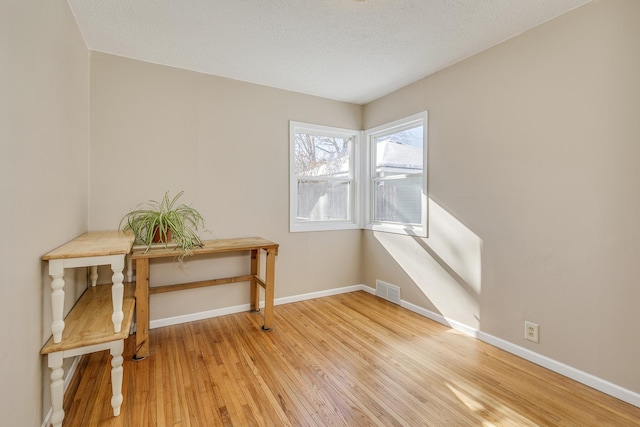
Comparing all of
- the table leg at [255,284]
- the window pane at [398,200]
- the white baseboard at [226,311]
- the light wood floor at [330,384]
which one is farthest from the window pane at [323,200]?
the light wood floor at [330,384]

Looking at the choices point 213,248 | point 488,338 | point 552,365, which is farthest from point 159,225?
point 552,365

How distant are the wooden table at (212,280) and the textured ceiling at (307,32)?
1680 mm

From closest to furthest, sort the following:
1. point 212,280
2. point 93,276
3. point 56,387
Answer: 1. point 56,387
2. point 93,276
3. point 212,280

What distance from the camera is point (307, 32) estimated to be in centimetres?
225

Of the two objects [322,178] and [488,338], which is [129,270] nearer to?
[322,178]

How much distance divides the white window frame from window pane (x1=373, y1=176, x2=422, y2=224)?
0.06 metres

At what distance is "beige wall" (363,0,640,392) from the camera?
1.79 meters

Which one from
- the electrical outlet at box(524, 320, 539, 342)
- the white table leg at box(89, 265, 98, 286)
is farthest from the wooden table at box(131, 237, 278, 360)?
the electrical outlet at box(524, 320, 539, 342)

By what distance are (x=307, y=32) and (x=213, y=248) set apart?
1.89 meters

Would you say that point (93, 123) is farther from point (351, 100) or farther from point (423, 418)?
point (423, 418)

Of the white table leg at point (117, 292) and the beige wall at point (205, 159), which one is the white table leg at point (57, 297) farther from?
the beige wall at point (205, 159)

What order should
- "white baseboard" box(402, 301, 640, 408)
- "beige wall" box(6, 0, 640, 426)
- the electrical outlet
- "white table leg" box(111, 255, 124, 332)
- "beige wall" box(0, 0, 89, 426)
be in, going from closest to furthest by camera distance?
"beige wall" box(0, 0, 89, 426)
"beige wall" box(6, 0, 640, 426)
"white table leg" box(111, 255, 124, 332)
"white baseboard" box(402, 301, 640, 408)
the electrical outlet

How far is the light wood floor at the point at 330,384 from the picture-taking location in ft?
5.41

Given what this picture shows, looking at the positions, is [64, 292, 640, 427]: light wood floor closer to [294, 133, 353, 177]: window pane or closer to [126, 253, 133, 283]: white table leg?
[126, 253, 133, 283]: white table leg
